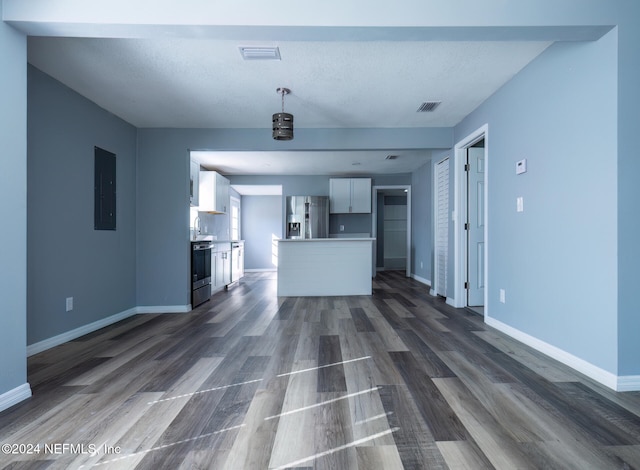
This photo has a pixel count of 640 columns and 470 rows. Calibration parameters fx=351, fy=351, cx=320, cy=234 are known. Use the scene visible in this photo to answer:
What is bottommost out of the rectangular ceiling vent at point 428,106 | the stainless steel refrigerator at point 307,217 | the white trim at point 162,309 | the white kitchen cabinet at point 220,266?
the white trim at point 162,309

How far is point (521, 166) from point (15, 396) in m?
3.85

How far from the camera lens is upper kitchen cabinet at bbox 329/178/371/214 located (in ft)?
25.7

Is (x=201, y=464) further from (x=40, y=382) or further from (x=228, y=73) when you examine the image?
(x=228, y=73)

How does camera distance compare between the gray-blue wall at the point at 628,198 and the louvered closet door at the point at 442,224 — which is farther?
the louvered closet door at the point at 442,224

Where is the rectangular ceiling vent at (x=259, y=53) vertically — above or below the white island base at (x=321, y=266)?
above

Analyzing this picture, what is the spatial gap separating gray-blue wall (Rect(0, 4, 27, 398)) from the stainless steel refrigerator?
5.77 meters

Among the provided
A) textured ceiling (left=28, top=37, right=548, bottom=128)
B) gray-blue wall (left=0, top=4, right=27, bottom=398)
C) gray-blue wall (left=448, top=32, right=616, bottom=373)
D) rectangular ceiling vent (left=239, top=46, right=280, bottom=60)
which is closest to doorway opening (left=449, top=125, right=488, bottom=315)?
textured ceiling (left=28, top=37, right=548, bottom=128)

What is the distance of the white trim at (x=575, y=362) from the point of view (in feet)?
6.73

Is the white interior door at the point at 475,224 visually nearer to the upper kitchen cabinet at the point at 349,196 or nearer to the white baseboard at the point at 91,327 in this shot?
the upper kitchen cabinet at the point at 349,196

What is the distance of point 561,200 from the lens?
99.1 inches

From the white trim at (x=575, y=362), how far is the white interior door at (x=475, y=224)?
3.84 feet

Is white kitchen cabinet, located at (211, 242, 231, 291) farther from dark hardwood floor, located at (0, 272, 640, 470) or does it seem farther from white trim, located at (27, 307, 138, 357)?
dark hardwood floor, located at (0, 272, 640, 470)

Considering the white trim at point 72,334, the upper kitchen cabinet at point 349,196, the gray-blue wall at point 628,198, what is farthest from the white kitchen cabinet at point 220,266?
the gray-blue wall at point 628,198

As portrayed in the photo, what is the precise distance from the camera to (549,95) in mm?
2650
